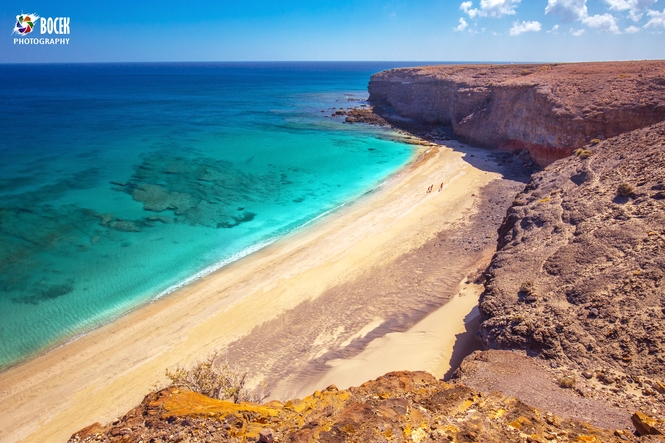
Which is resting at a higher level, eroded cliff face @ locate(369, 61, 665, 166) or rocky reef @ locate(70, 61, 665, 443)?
eroded cliff face @ locate(369, 61, 665, 166)

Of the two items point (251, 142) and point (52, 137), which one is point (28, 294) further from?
point (52, 137)

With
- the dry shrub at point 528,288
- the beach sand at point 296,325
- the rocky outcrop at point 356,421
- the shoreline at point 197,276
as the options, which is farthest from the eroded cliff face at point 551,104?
the rocky outcrop at point 356,421

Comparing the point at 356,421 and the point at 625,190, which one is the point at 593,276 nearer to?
the point at 625,190

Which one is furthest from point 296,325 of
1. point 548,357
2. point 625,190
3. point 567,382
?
point 625,190

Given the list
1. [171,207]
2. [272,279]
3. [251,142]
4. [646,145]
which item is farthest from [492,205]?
[251,142]

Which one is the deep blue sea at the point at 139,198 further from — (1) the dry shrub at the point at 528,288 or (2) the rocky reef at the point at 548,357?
(1) the dry shrub at the point at 528,288

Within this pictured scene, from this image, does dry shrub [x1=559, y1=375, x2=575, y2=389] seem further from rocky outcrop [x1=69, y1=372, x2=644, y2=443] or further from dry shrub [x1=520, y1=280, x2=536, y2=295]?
dry shrub [x1=520, y1=280, x2=536, y2=295]

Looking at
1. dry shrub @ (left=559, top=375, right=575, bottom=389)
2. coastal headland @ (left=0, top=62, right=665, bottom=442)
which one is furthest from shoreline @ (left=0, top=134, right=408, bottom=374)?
dry shrub @ (left=559, top=375, right=575, bottom=389)
